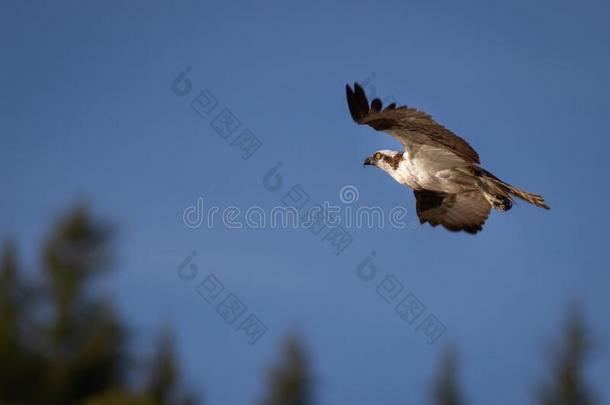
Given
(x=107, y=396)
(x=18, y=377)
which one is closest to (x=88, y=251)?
(x=18, y=377)

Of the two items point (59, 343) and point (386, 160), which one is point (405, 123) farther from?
point (59, 343)

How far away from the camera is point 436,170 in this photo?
2017 centimetres

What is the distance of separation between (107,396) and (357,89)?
6.31 metres

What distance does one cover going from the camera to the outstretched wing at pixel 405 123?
19.3m

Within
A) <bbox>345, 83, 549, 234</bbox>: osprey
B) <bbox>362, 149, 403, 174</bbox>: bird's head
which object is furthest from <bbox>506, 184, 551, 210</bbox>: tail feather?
<bbox>362, 149, 403, 174</bbox>: bird's head

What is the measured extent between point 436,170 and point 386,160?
1342 millimetres

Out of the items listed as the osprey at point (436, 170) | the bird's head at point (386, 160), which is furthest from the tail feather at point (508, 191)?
the bird's head at point (386, 160)

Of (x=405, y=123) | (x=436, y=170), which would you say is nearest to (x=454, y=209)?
(x=436, y=170)

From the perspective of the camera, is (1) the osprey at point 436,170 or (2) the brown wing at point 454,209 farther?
(2) the brown wing at point 454,209

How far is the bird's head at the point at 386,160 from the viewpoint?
68.7ft

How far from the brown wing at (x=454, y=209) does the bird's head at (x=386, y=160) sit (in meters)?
0.65

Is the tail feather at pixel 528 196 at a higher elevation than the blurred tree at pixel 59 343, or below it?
below

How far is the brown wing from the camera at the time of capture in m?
20.5

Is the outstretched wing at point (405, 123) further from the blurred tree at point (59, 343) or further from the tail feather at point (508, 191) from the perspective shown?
the blurred tree at point (59, 343)
